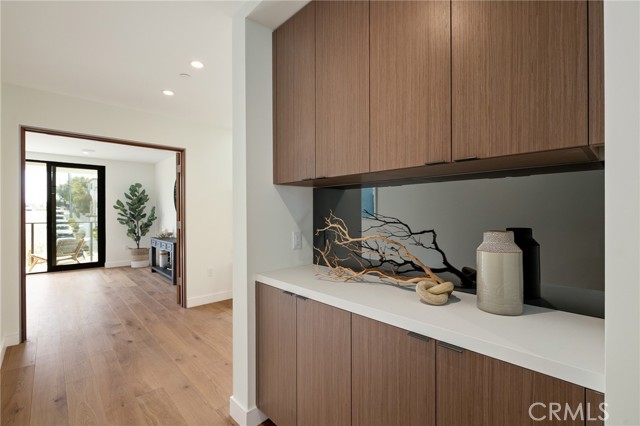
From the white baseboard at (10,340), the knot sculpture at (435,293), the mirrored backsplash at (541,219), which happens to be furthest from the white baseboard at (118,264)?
the knot sculpture at (435,293)

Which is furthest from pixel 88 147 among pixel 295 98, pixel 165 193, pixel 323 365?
pixel 323 365

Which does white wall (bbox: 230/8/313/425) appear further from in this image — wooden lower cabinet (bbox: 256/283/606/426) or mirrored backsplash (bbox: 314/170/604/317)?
mirrored backsplash (bbox: 314/170/604/317)

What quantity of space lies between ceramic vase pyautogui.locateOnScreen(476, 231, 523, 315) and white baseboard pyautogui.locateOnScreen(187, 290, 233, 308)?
12.2 feet

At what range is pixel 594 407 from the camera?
0.67 meters

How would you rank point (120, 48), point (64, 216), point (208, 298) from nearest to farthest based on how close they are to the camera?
point (120, 48), point (208, 298), point (64, 216)

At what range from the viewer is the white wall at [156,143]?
2.78 meters

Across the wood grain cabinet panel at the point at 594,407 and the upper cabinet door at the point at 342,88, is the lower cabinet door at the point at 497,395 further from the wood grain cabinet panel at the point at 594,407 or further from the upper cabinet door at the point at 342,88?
the upper cabinet door at the point at 342,88

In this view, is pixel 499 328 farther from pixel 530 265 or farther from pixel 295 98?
pixel 295 98

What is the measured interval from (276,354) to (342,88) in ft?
4.72

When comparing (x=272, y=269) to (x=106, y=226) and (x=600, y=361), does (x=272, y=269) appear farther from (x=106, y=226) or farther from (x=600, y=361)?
(x=106, y=226)

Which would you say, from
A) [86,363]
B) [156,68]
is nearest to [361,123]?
[156,68]
